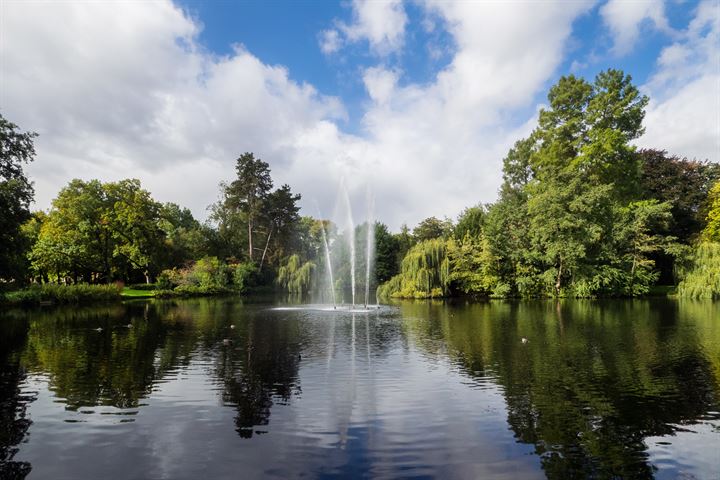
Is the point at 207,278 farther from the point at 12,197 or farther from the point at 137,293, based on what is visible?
the point at 12,197

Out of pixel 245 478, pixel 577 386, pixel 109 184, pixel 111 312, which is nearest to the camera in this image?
pixel 245 478

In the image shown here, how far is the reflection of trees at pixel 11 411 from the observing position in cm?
701

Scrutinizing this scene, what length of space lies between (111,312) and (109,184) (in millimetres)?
25819

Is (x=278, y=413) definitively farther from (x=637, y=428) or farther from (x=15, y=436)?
(x=637, y=428)

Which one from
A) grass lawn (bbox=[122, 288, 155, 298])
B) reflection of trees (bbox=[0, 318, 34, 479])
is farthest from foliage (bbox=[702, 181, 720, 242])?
grass lawn (bbox=[122, 288, 155, 298])

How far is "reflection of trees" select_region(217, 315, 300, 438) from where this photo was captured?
9.70 metres

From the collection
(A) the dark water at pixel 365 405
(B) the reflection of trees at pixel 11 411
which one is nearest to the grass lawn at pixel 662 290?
(A) the dark water at pixel 365 405

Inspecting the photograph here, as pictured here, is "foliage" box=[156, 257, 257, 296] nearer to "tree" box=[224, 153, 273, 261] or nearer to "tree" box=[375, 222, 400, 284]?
"tree" box=[224, 153, 273, 261]

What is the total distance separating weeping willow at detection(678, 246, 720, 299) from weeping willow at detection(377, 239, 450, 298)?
2050 centimetres

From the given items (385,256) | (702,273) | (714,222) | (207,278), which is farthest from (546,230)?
(207,278)

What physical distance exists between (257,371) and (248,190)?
54.4 m

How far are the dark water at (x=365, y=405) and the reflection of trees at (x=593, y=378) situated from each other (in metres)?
0.05

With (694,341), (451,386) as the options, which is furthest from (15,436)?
(694,341)

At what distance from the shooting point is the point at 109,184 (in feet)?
171
